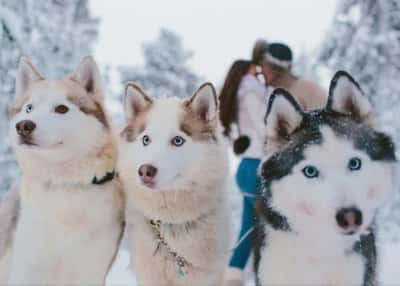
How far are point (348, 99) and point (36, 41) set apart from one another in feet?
29.8

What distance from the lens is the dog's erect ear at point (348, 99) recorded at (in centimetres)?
260

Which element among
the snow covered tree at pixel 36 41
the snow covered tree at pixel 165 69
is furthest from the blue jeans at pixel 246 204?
the snow covered tree at pixel 165 69

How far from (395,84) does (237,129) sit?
7.86 meters

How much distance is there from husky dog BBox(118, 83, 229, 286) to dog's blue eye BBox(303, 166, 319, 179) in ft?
2.88

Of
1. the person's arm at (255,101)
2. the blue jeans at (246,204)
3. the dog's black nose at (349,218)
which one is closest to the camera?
the dog's black nose at (349,218)

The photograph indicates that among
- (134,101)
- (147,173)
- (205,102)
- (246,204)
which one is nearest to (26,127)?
(134,101)

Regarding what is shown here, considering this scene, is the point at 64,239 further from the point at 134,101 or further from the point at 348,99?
the point at 348,99

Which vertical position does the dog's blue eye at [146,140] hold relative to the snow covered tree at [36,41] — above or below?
below

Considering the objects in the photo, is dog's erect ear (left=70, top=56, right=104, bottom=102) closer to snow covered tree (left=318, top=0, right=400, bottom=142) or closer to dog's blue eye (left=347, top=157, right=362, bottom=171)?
dog's blue eye (left=347, top=157, right=362, bottom=171)

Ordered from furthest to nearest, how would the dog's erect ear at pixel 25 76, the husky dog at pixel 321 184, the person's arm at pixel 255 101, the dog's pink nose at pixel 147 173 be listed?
the person's arm at pixel 255 101, the dog's erect ear at pixel 25 76, the dog's pink nose at pixel 147 173, the husky dog at pixel 321 184

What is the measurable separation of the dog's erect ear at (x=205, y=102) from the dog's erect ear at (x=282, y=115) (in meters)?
0.65

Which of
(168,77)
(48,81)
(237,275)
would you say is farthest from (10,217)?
(168,77)

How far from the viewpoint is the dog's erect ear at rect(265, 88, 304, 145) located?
8.68 feet

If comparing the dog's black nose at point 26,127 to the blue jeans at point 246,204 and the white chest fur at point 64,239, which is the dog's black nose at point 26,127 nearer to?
the white chest fur at point 64,239
